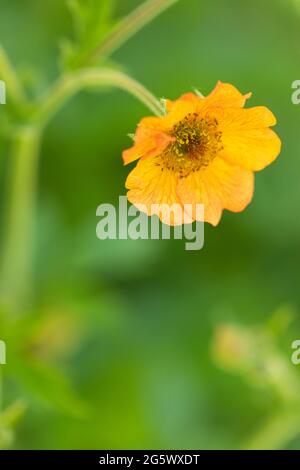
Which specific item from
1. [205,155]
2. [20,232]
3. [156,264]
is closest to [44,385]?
[20,232]

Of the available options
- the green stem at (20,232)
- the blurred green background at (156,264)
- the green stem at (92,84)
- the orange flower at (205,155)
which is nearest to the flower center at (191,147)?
the orange flower at (205,155)

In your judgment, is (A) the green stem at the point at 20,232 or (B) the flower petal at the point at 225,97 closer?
(B) the flower petal at the point at 225,97

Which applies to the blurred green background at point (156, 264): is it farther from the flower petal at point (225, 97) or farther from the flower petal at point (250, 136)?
the flower petal at point (225, 97)

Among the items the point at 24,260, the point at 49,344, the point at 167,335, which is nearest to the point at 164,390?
the point at 167,335

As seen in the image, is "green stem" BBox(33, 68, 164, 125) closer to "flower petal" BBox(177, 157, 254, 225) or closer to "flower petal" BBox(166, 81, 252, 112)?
"flower petal" BBox(166, 81, 252, 112)

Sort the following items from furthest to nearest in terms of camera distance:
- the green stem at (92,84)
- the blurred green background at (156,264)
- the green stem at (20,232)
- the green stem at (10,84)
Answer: the blurred green background at (156,264), the green stem at (20,232), the green stem at (10,84), the green stem at (92,84)

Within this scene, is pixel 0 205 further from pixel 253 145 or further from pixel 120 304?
pixel 253 145

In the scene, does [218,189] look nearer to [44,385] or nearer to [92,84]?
[92,84]

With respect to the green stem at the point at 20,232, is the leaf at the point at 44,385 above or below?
below
